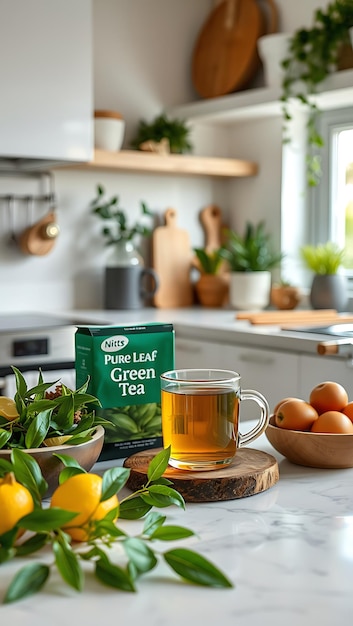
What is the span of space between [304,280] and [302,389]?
1.27 metres

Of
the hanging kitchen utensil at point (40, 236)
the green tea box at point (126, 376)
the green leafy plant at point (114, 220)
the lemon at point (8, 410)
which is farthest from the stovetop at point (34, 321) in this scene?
the lemon at point (8, 410)

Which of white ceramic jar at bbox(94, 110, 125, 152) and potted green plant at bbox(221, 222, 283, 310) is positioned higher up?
white ceramic jar at bbox(94, 110, 125, 152)

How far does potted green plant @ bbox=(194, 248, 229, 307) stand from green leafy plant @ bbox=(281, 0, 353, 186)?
705mm

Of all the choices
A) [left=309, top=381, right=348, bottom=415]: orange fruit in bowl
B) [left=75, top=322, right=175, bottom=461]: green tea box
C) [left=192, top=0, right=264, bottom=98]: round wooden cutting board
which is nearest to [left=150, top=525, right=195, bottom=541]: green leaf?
[left=75, top=322, right=175, bottom=461]: green tea box

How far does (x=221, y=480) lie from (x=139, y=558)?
27 cm

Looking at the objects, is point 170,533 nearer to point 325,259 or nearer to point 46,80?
point 46,80

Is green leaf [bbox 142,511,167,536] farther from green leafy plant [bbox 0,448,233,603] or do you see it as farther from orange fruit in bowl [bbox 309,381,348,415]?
orange fruit in bowl [bbox 309,381,348,415]

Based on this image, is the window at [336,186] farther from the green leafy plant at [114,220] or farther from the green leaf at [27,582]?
the green leaf at [27,582]

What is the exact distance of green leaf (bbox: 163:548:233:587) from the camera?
29.1 inches

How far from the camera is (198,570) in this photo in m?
0.74

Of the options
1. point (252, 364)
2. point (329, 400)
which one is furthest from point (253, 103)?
point (329, 400)

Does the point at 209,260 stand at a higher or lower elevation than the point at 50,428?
higher

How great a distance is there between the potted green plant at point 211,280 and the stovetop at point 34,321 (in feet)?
2.36

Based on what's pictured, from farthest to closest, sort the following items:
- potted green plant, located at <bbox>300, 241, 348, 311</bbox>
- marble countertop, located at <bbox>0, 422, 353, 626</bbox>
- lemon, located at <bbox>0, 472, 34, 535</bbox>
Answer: potted green plant, located at <bbox>300, 241, 348, 311</bbox> → lemon, located at <bbox>0, 472, 34, 535</bbox> → marble countertop, located at <bbox>0, 422, 353, 626</bbox>
